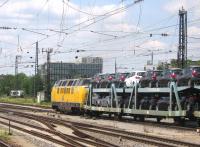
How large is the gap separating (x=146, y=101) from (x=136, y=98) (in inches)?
43.5

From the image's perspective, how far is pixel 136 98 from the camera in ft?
99.5

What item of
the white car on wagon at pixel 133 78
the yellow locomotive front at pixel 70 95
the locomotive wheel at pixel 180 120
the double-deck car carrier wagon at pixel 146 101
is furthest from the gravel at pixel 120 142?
the yellow locomotive front at pixel 70 95

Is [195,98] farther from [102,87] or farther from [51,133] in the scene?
[102,87]

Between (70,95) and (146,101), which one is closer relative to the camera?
(146,101)

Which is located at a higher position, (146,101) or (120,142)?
(146,101)

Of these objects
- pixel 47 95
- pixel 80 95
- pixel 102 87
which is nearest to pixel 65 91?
pixel 80 95

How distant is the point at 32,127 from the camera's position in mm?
28859

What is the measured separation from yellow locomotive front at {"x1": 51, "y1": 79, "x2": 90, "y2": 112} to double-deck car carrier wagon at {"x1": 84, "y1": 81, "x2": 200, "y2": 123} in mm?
1449

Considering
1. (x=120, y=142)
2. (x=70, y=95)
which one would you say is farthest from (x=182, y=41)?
(x=120, y=142)

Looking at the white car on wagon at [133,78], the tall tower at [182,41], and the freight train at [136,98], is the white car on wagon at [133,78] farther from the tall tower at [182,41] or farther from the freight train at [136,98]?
the tall tower at [182,41]

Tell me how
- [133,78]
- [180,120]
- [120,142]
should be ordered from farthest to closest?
[133,78] → [180,120] → [120,142]

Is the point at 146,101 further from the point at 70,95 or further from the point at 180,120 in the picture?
the point at 70,95

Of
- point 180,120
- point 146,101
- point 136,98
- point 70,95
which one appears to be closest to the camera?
point 180,120

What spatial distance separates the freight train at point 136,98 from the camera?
25.6 m
